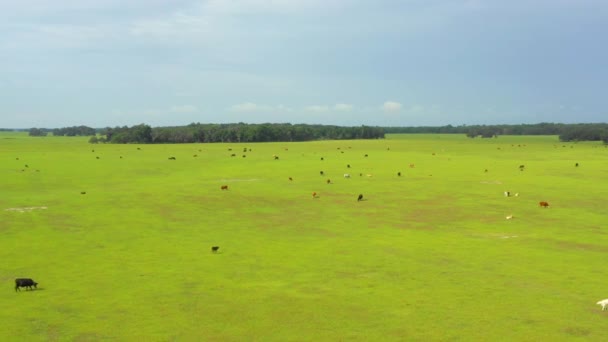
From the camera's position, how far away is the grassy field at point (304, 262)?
1728 centimetres

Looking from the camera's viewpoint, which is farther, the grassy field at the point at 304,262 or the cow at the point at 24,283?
the cow at the point at 24,283

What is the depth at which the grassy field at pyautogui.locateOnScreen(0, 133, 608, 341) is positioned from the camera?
17281 millimetres

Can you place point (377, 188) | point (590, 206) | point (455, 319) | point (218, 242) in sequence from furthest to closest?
point (377, 188), point (590, 206), point (218, 242), point (455, 319)

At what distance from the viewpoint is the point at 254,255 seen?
26.6 m

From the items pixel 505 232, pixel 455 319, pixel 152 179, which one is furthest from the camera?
pixel 152 179

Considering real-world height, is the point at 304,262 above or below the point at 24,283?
below

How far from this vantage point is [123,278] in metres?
22.5

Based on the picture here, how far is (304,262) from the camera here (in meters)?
25.2

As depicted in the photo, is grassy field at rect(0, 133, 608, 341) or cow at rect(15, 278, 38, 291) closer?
grassy field at rect(0, 133, 608, 341)

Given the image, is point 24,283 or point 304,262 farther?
point 304,262

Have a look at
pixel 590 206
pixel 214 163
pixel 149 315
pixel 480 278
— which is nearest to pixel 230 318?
pixel 149 315

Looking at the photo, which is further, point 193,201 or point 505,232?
point 193,201

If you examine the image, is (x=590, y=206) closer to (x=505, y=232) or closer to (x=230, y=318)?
(x=505, y=232)

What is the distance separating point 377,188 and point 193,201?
17125mm
